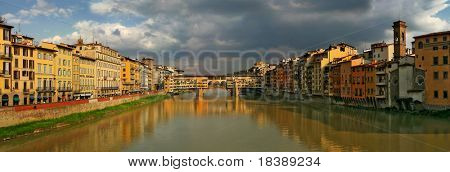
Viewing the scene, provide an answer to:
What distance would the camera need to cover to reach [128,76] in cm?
7400

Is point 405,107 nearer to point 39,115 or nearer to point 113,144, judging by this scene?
point 113,144

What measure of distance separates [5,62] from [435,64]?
123ft

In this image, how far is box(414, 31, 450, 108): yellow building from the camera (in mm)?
33344

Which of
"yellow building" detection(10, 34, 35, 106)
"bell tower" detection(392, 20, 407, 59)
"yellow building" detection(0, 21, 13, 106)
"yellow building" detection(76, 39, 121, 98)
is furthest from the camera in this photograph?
"yellow building" detection(76, 39, 121, 98)

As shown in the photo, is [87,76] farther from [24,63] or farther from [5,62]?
[5,62]

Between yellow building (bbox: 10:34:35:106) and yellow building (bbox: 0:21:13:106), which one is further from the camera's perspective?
yellow building (bbox: 10:34:35:106)

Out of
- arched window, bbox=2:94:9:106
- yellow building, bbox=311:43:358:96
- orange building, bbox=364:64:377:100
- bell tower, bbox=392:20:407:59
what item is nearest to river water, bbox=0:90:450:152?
arched window, bbox=2:94:9:106

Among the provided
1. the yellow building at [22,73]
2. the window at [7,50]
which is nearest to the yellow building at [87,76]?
the yellow building at [22,73]

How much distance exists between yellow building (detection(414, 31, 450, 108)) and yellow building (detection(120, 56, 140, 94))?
2046 inches

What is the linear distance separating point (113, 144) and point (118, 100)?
2983 cm

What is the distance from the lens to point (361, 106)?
44375 millimetres

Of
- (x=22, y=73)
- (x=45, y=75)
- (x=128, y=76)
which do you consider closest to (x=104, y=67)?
(x=128, y=76)

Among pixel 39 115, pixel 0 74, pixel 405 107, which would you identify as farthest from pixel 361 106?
pixel 0 74

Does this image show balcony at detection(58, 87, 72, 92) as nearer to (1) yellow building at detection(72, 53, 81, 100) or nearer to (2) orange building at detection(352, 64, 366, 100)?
(1) yellow building at detection(72, 53, 81, 100)
